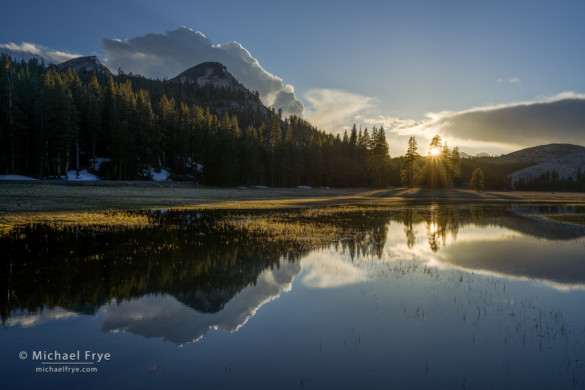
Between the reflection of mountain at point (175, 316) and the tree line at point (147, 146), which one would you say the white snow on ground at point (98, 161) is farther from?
the reflection of mountain at point (175, 316)

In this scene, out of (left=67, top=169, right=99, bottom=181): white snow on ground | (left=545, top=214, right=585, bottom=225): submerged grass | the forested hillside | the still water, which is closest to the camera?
the still water

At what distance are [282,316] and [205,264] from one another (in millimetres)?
5615

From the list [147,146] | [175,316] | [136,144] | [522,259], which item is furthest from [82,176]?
[522,259]

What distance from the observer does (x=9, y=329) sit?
712cm

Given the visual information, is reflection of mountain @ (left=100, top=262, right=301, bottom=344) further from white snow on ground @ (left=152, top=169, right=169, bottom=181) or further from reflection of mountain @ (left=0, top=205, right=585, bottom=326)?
white snow on ground @ (left=152, top=169, right=169, bottom=181)

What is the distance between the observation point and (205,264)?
42.6 ft

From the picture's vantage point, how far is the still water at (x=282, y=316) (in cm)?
581

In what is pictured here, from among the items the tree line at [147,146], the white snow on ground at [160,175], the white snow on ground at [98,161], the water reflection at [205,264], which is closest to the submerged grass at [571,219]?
the water reflection at [205,264]

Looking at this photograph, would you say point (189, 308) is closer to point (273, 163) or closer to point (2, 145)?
point (2, 145)

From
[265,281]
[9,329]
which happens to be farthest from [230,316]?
[9,329]

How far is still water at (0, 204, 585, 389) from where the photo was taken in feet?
19.1

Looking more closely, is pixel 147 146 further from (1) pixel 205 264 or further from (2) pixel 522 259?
(2) pixel 522 259

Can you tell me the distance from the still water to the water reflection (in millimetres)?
78

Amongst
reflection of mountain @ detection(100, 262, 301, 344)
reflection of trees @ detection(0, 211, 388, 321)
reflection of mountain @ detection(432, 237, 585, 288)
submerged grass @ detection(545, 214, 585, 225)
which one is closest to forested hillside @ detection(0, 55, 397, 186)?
reflection of trees @ detection(0, 211, 388, 321)
